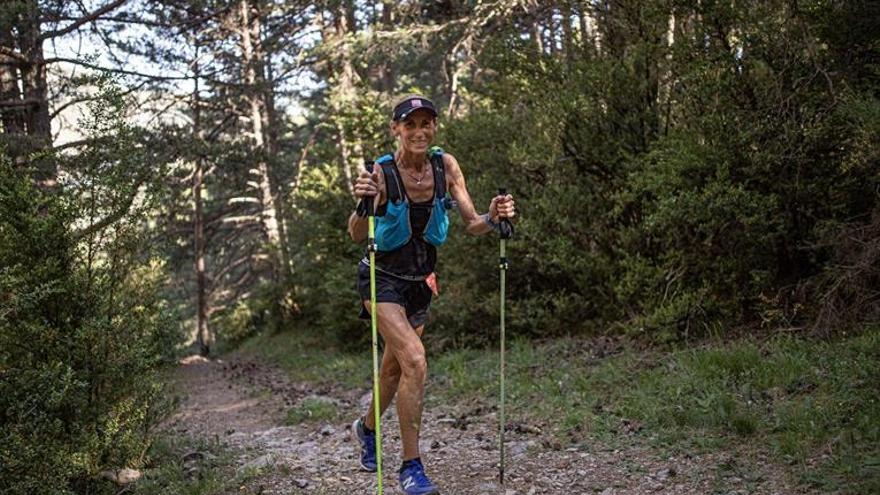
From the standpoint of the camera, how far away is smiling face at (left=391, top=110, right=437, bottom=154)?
15.4ft

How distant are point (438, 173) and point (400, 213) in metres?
0.40

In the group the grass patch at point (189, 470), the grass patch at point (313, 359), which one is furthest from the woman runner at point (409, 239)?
the grass patch at point (313, 359)

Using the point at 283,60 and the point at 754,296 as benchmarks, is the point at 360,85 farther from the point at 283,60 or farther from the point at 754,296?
the point at 754,296

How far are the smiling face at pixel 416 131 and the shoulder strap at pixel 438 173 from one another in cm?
14

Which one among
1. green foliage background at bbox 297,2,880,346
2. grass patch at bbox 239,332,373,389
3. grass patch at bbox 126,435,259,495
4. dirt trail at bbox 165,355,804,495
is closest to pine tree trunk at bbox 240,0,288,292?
grass patch at bbox 239,332,373,389

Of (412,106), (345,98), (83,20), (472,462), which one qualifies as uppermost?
(83,20)

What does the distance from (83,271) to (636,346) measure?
19.5 feet

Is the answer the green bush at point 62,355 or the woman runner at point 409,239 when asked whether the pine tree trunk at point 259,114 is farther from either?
the woman runner at point 409,239

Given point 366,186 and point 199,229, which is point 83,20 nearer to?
point 199,229

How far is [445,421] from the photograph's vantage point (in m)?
7.31

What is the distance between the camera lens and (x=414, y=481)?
463 cm

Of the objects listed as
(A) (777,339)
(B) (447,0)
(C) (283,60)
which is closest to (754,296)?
(A) (777,339)

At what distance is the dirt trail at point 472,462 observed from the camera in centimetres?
478

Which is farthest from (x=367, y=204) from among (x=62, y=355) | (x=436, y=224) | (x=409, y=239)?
(x=62, y=355)
